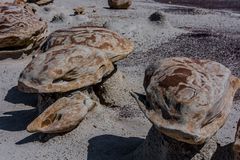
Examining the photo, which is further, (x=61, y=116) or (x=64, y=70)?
(x=64, y=70)

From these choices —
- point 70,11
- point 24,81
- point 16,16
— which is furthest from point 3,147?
point 70,11

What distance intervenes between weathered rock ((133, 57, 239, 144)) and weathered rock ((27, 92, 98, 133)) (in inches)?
48.8

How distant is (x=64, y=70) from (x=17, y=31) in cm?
369

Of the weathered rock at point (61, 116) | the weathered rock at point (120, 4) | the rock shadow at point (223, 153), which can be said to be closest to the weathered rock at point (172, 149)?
the rock shadow at point (223, 153)

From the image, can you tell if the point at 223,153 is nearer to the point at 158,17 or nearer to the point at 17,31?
the point at 17,31

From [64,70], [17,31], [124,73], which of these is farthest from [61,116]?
[17,31]

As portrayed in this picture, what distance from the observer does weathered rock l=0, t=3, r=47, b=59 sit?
9344 millimetres

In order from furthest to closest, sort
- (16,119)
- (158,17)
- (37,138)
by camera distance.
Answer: (158,17), (16,119), (37,138)

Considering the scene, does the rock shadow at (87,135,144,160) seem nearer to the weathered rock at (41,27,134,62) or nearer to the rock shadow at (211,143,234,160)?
the rock shadow at (211,143,234,160)

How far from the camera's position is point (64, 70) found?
19.5ft

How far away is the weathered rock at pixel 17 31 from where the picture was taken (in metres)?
9.34

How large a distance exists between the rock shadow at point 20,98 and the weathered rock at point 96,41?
2.70 feet

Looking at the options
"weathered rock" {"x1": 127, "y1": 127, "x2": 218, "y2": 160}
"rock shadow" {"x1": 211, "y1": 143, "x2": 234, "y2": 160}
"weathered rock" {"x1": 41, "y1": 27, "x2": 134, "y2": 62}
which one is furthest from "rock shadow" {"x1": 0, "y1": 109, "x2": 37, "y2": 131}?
"rock shadow" {"x1": 211, "y1": 143, "x2": 234, "y2": 160}

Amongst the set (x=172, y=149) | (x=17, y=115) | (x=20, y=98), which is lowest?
(x=20, y=98)
